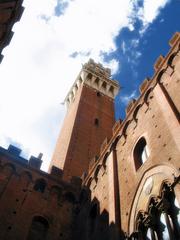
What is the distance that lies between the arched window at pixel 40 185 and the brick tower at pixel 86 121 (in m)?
2.93

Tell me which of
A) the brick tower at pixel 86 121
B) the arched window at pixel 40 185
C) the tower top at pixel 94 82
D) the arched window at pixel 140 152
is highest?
the tower top at pixel 94 82

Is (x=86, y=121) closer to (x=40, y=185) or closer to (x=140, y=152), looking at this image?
(x=40, y=185)

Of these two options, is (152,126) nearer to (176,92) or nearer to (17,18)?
(176,92)

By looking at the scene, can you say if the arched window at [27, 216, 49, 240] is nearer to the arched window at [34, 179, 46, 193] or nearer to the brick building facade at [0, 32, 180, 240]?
the brick building facade at [0, 32, 180, 240]

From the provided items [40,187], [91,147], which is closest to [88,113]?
[91,147]

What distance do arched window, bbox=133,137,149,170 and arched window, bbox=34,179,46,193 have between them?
532cm

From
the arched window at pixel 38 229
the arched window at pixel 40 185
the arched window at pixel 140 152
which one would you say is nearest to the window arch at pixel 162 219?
the arched window at pixel 140 152

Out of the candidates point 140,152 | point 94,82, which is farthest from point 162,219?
point 94,82

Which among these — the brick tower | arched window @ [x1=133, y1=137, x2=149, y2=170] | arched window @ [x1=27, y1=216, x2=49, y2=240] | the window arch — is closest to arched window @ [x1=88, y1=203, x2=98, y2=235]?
arched window @ [x1=27, y1=216, x2=49, y2=240]

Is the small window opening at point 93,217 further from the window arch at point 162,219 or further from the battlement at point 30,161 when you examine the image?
the window arch at point 162,219

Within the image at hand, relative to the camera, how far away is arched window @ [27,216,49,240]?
1239 cm

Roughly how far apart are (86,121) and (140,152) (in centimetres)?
1245

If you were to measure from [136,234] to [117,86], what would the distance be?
23.9 m

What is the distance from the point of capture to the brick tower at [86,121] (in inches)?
765
